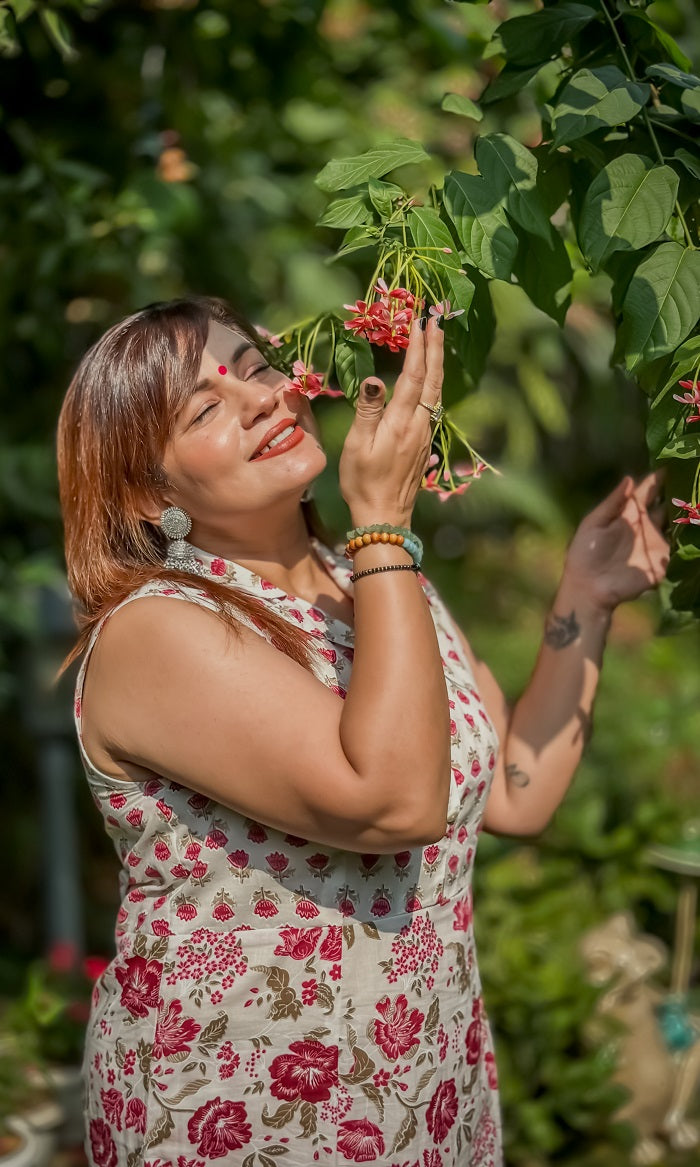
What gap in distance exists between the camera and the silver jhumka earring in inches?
62.2

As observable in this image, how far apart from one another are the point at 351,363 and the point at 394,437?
0.12 metres

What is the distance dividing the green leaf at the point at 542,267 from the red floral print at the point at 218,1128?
40.7 inches

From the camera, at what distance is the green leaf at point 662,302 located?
50.9 inches

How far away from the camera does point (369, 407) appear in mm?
1345

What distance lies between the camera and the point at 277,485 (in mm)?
1515

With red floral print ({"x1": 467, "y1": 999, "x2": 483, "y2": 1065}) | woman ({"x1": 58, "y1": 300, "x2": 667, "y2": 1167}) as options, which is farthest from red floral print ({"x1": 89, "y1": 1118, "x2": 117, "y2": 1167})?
red floral print ({"x1": 467, "y1": 999, "x2": 483, "y2": 1065})

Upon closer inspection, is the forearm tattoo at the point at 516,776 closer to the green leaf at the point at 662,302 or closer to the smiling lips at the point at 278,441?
the smiling lips at the point at 278,441

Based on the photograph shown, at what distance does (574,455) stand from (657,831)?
2997mm

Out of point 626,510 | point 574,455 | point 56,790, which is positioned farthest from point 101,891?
point 626,510

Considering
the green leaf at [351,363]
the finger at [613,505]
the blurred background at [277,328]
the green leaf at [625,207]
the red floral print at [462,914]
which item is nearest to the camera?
the green leaf at [625,207]

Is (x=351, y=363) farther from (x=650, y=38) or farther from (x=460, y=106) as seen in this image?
(x=650, y=38)

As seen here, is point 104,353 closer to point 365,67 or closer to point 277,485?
point 277,485

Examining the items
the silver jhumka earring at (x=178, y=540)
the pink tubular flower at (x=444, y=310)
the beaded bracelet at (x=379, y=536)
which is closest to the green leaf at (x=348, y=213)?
the pink tubular flower at (x=444, y=310)

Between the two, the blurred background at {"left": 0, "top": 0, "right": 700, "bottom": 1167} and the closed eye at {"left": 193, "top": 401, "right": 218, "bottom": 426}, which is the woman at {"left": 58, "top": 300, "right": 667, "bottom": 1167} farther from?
the blurred background at {"left": 0, "top": 0, "right": 700, "bottom": 1167}
